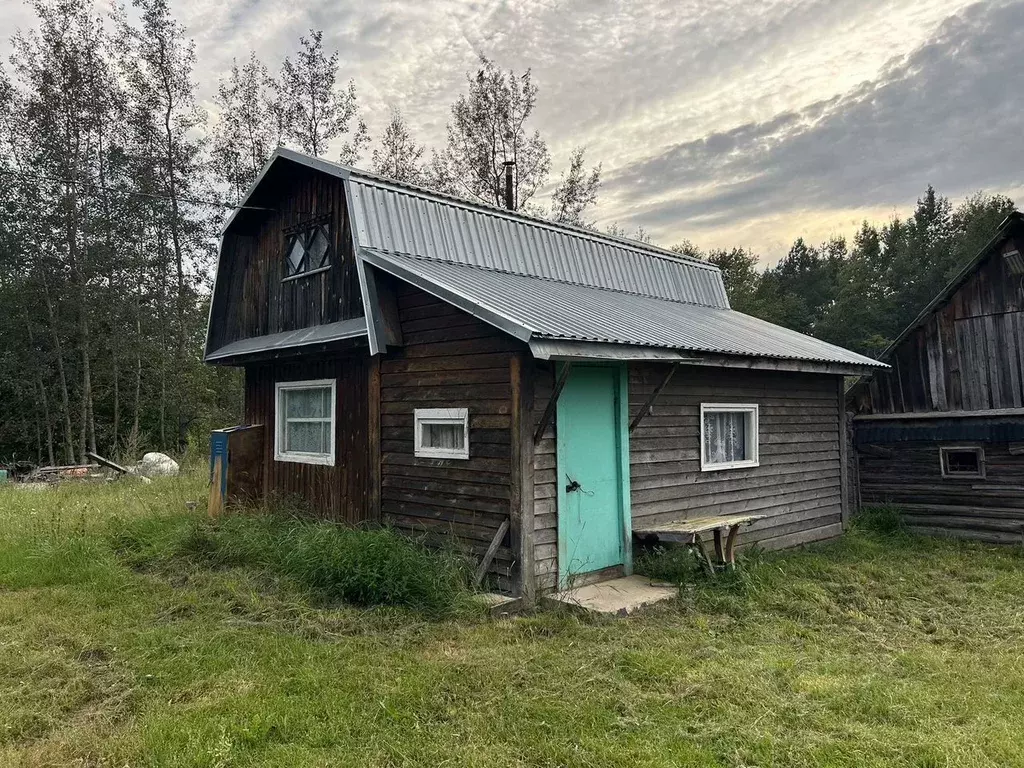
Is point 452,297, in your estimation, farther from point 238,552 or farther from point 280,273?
point 280,273

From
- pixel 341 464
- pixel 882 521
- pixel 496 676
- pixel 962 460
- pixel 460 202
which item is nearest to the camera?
pixel 496 676

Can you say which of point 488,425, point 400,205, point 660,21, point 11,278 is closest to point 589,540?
point 488,425

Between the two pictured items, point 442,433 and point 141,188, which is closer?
point 442,433

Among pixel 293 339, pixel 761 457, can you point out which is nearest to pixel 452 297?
pixel 293 339

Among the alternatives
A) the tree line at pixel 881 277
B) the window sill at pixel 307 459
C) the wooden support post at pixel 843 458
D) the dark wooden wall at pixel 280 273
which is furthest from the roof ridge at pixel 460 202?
the tree line at pixel 881 277

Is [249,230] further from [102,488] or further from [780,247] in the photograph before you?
[780,247]

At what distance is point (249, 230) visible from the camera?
10.2 metres

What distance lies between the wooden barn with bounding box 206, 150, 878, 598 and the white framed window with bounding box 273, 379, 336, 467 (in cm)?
3

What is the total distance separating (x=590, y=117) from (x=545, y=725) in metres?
14.5

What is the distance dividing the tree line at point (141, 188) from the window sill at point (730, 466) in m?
12.5

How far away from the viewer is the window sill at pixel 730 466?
26.7ft

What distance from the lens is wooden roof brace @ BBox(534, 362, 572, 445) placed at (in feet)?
20.0

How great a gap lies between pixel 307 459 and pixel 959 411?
9.90 meters

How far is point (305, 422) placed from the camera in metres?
9.07
